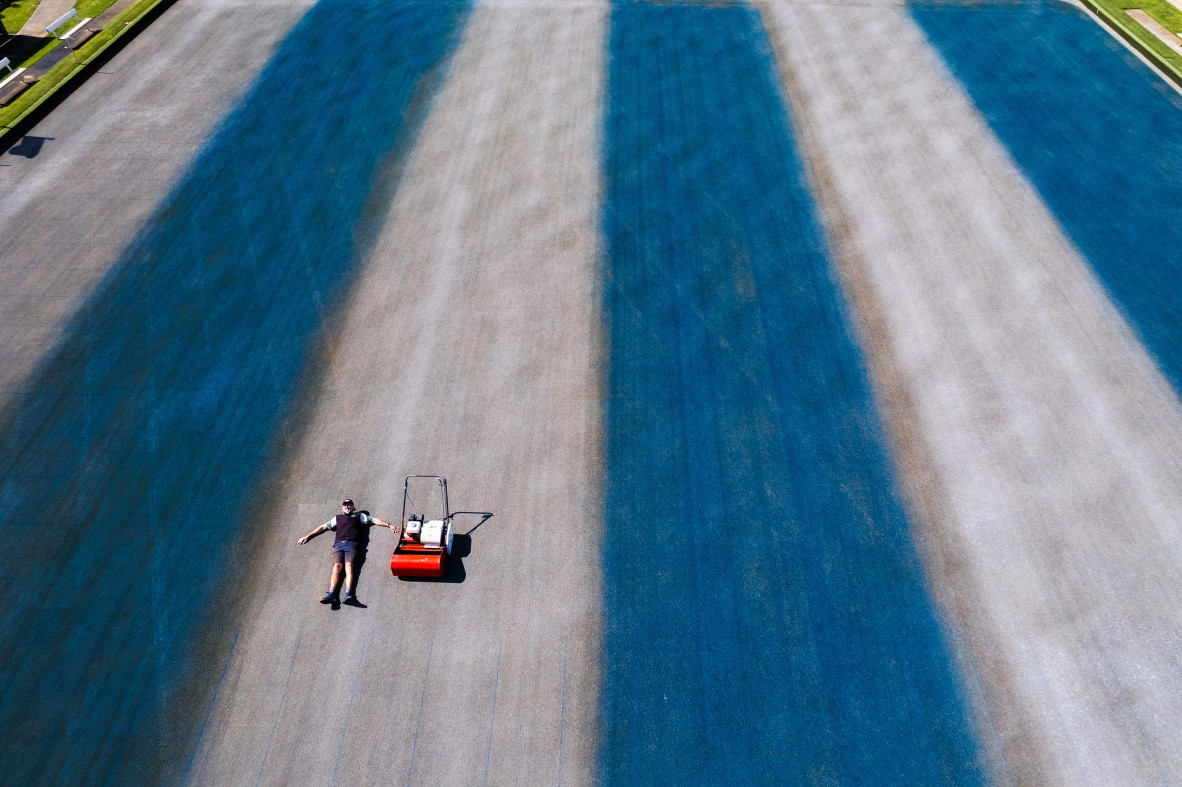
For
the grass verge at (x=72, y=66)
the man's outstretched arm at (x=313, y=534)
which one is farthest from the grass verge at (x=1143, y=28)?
the grass verge at (x=72, y=66)

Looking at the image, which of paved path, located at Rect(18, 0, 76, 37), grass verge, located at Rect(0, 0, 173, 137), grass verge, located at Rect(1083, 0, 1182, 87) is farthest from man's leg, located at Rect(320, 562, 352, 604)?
paved path, located at Rect(18, 0, 76, 37)

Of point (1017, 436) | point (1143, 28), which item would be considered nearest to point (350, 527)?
point (1017, 436)

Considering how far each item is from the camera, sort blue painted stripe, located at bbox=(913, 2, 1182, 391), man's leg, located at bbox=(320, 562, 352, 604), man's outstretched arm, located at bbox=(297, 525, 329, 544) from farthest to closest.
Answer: blue painted stripe, located at bbox=(913, 2, 1182, 391), man's outstretched arm, located at bbox=(297, 525, 329, 544), man's leg, located at bbox=(320, 562, 352, 604)

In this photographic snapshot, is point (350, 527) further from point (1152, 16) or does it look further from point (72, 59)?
point (1152, 16)

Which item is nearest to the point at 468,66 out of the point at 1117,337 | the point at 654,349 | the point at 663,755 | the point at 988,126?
the point at 654,349

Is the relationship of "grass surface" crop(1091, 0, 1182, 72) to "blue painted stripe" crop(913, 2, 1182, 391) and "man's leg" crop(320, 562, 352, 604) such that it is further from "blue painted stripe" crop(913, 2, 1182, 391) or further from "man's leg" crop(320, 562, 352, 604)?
"man's leg" crop(320, 562, 352, 604)

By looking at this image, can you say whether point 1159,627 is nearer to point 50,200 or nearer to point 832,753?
point 832,753
